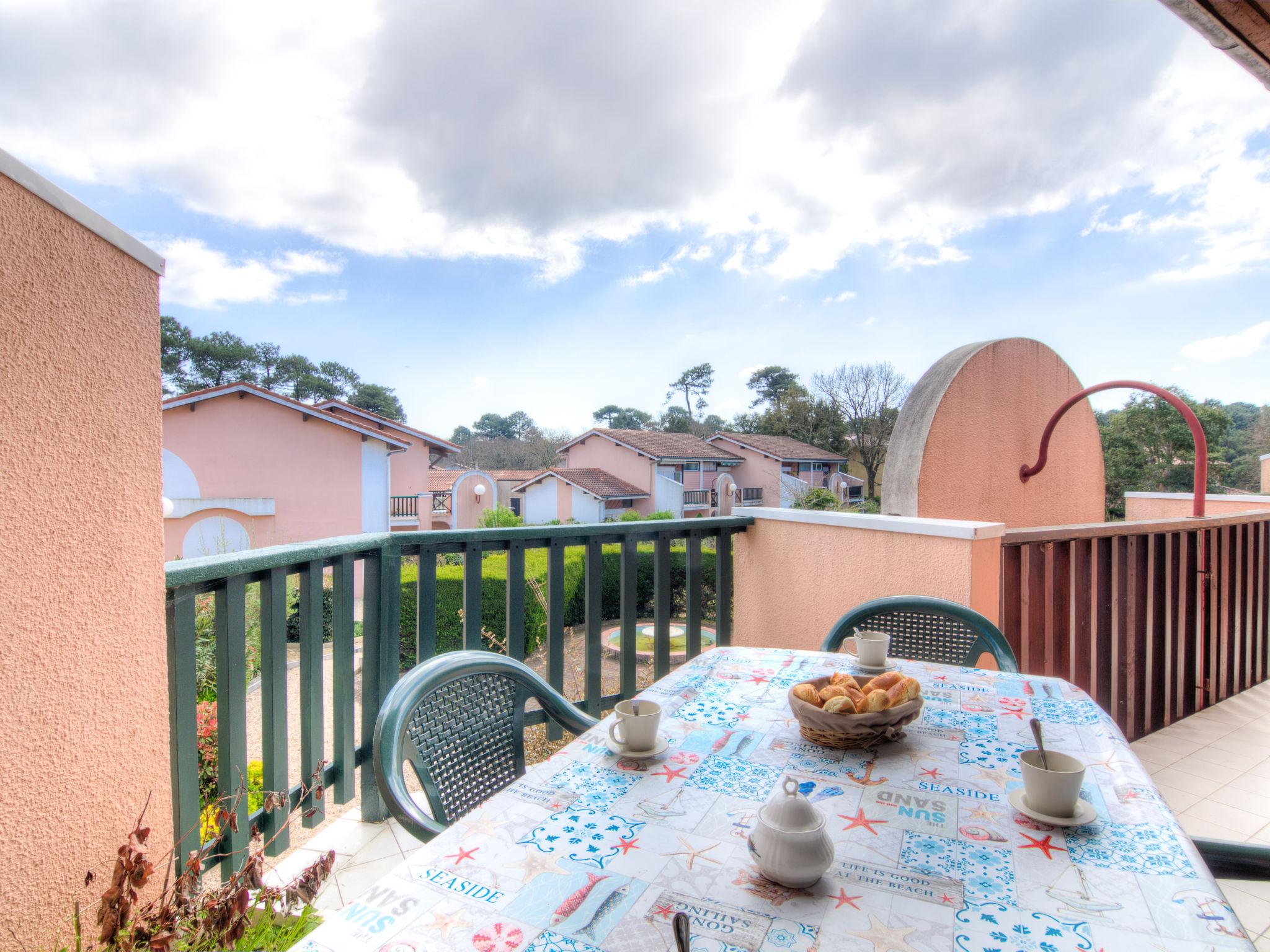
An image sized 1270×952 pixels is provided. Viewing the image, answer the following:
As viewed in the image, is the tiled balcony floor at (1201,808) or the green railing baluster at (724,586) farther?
the green railing baluster at (724,586)

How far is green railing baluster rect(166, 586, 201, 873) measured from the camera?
1.34m

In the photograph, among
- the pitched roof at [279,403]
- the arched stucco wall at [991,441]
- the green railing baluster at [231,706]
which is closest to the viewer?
the green railing baluster at [231,706]

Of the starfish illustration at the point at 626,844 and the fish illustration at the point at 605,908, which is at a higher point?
the fish illustration at the point at 605,908

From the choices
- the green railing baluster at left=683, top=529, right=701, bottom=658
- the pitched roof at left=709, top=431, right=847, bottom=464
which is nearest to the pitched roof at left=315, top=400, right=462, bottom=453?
the pitched roof at left=709, top=431, right=847, bottom=464

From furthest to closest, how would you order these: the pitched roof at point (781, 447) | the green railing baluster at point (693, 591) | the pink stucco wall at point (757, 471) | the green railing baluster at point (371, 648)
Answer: the pitched roof at point (781, 447) → the pink stucco wall at point (757, 471) → the green railing baluster at point (693, 591) → the green railing baluster at point (371, 648)

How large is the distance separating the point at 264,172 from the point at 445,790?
2492cm

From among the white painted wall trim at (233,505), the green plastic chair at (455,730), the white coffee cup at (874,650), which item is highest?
the white coffee cup at (874,650)

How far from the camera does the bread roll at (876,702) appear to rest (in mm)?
1054

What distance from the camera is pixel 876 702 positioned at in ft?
3.48

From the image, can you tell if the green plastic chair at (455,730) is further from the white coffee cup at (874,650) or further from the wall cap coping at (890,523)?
the wall cap coping at (890,523)

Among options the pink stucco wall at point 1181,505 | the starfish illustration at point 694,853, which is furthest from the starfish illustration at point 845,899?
the pink stucco wall at point 1181,505

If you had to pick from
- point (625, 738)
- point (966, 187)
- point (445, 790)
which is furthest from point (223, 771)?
point (966, 187)

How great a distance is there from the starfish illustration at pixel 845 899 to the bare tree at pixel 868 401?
24.0m

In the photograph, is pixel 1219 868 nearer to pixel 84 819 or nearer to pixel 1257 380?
pixel 84 819
